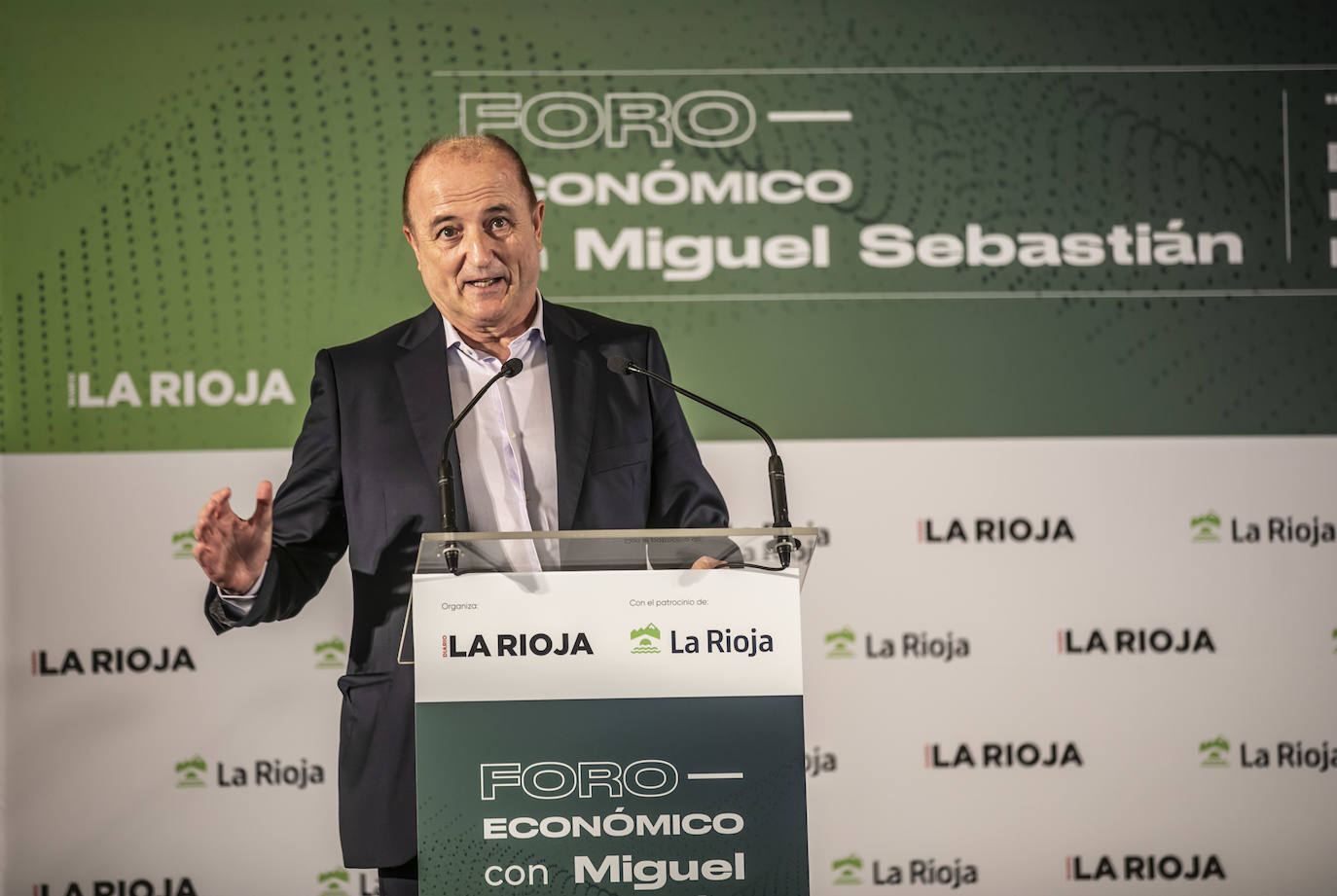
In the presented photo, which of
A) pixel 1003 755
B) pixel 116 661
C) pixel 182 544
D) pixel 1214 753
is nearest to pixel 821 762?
pixel 1003 755

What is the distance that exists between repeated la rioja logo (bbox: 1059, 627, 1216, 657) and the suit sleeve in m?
2.19

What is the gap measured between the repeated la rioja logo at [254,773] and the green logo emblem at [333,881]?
0.27 metres

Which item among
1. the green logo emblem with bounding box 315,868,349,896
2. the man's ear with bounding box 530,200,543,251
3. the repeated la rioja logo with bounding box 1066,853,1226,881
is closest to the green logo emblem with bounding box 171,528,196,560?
the green logo emblem with bounding box 315,868,349,896

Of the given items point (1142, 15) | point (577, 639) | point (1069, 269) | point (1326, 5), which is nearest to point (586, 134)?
point (1069, 269)

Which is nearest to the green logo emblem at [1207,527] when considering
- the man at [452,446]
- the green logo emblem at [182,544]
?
the man at [452,446]

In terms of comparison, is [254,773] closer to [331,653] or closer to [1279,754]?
[331,653]

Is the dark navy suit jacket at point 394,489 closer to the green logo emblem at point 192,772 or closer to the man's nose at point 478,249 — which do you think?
the man's nose at point 478,249

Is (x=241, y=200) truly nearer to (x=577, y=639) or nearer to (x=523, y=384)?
(x=523, y=384)

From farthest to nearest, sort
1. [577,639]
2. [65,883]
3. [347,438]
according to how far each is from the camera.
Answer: [65,883] → [347,438] → [577,639]

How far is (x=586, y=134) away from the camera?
3.71 meters

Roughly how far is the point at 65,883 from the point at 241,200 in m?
2.12

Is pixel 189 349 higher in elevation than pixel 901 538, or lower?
higher

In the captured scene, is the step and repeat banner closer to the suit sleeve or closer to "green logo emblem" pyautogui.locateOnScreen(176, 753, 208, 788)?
"green logo emblem" pyautogui.locateOnScreen(176, 753, 208, 788)

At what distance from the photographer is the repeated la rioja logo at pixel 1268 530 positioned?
3.69m
